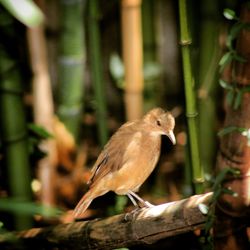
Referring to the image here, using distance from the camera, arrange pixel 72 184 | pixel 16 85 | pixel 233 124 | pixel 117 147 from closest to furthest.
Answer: pixel 233 124 → pixel 117 147 → pixel 16 85 → pixel 72 184

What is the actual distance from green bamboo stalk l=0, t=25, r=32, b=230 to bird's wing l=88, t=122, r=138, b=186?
0.47m

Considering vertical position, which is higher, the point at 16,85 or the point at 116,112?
the point at 16,85

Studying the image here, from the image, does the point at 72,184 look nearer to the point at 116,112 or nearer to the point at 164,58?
the point at 116,112

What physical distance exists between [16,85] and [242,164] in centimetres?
139

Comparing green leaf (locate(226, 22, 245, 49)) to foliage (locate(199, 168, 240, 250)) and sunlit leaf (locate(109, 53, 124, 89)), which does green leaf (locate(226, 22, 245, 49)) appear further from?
sunlit leaf (locate(109, 53, 124, 89))

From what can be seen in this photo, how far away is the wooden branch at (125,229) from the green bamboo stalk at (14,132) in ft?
1.25

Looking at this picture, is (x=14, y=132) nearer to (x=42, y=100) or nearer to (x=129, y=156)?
(x=129, y=156)

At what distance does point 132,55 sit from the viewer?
346cm

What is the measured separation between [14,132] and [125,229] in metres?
0.85

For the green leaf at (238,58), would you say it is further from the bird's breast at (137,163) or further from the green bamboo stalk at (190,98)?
the bird's breast at (137,163)

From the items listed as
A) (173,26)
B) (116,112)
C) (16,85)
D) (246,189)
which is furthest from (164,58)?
(246,189)

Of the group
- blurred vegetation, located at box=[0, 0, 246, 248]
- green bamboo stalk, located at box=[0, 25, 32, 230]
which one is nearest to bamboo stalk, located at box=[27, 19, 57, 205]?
blurred vegetation, located at box=[0, 0, 246, 248]

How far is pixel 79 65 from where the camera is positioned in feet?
12.9

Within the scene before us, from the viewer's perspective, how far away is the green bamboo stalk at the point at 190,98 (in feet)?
6.42
